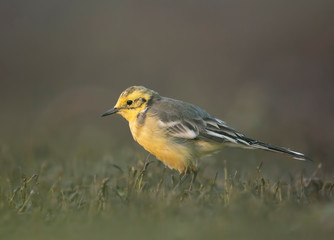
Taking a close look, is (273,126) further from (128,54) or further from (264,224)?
(128,54)

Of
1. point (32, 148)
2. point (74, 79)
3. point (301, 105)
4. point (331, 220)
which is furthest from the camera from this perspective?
point (74, 79)

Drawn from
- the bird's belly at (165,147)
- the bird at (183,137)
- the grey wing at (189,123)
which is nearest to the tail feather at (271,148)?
the bird at (183,137)

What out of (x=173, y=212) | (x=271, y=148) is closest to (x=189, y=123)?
(x=271, y=148)

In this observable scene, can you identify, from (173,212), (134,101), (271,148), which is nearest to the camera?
(173,212)

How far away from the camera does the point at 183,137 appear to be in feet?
23.5

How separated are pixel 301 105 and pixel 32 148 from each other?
6029 mm

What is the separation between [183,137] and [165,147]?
247 millimetres

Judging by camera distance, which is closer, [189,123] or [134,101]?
[189,123]

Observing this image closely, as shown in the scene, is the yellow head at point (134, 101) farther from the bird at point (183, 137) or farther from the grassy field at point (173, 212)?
the grassy field at point (173, 212)

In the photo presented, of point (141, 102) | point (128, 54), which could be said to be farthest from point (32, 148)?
point (128, 54)

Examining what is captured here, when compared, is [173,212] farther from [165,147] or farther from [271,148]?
[271,148]

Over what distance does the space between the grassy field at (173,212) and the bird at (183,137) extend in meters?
0.35

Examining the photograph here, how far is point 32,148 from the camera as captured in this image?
952 cm

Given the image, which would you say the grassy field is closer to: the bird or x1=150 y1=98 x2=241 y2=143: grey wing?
the bird
